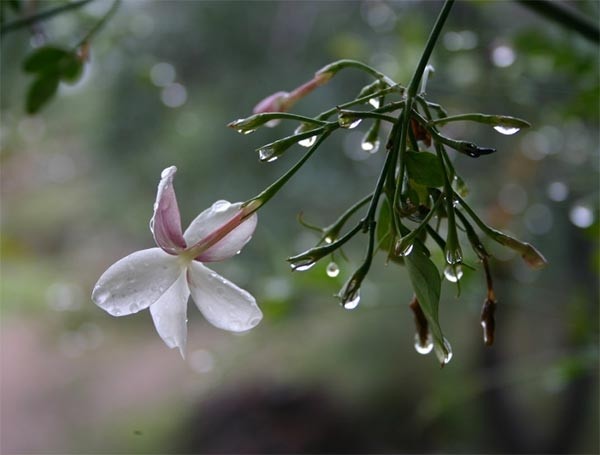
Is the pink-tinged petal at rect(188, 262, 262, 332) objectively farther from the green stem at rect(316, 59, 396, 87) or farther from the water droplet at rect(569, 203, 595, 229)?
the water droplet at rect(569, 203, 595, 229)

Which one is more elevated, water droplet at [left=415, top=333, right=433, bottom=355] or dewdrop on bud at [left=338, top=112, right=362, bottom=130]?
dewdrop on bud at [left=338, top=112, right=362, bottom=130]

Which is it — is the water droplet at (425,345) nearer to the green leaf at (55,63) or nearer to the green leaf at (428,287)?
the green leaf at (428,287)

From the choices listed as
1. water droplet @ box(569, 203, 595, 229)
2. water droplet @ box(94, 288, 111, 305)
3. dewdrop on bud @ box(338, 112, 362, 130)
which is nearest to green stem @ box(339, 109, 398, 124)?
dewdrop on bud @ box(338, 112, 362, 130)

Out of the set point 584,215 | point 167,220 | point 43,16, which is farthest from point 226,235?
point 584,215

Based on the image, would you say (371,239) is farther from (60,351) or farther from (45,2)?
(60,351)

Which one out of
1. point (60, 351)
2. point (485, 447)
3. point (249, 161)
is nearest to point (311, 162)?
point (249, 161)

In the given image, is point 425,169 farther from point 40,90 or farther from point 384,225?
point 40,90

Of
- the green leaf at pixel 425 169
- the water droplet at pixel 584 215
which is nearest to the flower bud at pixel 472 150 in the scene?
the green leaf at pixel 425 169
